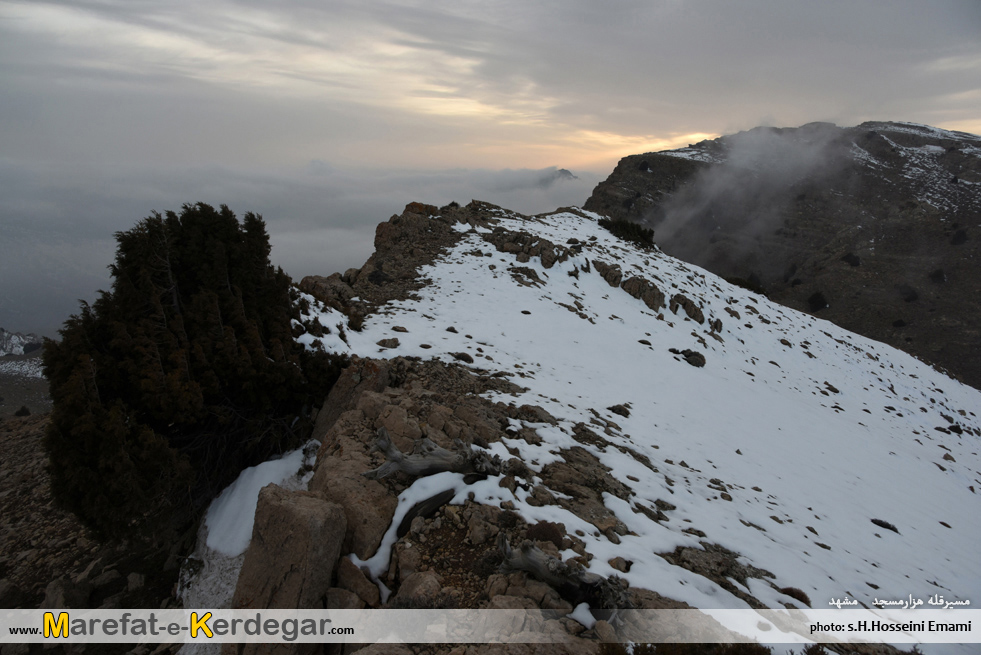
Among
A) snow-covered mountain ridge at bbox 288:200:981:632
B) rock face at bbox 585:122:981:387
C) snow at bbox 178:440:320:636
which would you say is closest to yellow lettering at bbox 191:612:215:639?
snow at bbox 178:440:320:636

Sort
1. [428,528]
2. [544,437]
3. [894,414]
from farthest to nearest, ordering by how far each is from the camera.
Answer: [894,414], [544,437], [428,528]

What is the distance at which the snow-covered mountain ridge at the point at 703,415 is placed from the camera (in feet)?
24.3

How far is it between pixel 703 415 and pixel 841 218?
8432 cm

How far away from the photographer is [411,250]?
879 inches

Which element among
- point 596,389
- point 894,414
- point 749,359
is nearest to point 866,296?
point 894,414

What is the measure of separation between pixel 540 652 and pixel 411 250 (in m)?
20.4

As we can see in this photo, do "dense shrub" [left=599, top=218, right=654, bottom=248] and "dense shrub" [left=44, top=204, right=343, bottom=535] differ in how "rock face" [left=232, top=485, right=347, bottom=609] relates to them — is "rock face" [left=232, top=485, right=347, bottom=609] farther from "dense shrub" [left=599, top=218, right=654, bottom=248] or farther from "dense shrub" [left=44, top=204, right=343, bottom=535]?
"dense shrub" [left=599, top=218, right=654, bottom=248]

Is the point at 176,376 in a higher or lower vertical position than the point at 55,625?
higher

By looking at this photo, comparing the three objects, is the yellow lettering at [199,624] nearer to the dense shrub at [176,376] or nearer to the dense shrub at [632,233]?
the dense shrub at [176,376]

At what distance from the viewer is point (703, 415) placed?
14516 mm

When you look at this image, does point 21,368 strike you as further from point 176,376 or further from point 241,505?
point 241,505

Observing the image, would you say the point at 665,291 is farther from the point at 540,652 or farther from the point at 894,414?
the point at 540,652

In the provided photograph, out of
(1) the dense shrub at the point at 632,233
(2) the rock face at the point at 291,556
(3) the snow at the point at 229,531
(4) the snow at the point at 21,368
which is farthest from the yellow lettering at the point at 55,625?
(4) the snow at the point at 21,368

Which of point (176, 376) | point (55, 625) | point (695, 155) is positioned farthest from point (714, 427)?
point (695, 155)
